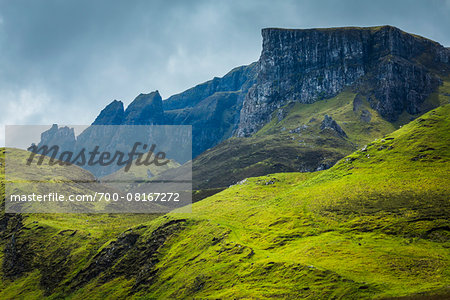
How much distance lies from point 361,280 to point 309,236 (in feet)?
128

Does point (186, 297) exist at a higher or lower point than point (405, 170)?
lower

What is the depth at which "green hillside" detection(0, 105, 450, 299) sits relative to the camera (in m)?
100

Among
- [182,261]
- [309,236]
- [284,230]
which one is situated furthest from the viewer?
[182,261]

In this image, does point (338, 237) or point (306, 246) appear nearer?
point (306, 246)

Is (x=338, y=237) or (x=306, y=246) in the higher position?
(x=338, y=237)

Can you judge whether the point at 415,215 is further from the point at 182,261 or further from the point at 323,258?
the point at 182,261

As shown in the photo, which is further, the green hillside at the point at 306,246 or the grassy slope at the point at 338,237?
the green hillside at the point at 306,246

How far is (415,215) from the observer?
12506cm

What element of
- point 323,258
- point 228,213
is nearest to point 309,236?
point 323,258

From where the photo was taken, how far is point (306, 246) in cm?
12319

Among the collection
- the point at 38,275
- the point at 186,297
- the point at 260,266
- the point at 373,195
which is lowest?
the point at 38,275

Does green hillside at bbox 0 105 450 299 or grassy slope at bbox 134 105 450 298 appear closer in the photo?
grassy slope at bbox 134 105 450 298

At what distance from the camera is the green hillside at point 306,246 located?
100m

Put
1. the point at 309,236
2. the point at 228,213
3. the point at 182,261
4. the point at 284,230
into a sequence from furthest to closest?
the point at 228,213
the point at 182,261
the point at 284,230
the point at 309,236
